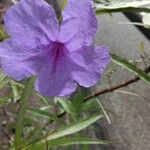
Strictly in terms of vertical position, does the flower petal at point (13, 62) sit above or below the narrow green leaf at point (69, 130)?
above

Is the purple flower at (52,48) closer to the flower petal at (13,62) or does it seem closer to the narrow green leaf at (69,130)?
the flower petal at (13,62)

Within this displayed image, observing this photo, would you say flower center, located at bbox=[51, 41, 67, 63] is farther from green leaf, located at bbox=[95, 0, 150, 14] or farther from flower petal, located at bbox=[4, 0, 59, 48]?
green leaf, located at bbox=[95, 0, 150, 14]

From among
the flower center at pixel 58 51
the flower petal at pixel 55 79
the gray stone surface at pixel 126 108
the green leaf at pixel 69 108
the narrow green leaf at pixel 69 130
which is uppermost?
the flower center at pixel 58 51

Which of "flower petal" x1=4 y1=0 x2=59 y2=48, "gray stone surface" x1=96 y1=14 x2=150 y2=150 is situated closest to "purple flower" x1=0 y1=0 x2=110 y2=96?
"flower petal" x1=4 y1=0 x2=59 y2=48

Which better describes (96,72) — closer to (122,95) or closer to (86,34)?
(86,34)

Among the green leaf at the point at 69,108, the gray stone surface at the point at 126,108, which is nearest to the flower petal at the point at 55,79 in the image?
the green leaf at the point at 69,108

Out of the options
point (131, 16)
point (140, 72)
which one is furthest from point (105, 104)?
point (140, 72)

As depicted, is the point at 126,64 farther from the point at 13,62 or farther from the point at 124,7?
the point at 13,62
